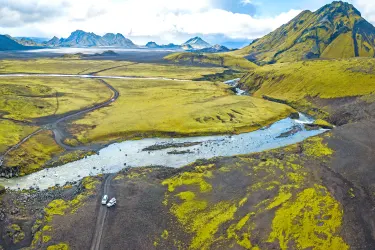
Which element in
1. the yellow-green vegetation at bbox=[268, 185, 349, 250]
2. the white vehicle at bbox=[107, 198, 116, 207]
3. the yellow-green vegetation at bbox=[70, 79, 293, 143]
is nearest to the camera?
the yellow-green vegetation at bbox=[268, 185, 349, 250]

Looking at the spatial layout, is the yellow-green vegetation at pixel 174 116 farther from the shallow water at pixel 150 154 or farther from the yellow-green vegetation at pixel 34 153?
the yellow-green vegetation at pixel 34 153

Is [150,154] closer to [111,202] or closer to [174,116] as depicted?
[111,202]

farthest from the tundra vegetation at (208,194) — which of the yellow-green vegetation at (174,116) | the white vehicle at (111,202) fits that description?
the white vehicle at (111,202)

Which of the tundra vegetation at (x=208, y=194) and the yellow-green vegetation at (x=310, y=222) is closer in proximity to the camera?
the yellow-green vegetation at (x=310, y=222)

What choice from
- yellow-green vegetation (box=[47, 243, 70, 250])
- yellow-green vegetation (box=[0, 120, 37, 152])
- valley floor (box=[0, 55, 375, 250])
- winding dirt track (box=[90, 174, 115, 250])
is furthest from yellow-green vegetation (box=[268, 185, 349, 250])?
yellow-green vegetation (box=[0, 120, 37, 152])

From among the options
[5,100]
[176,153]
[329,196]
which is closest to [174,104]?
[176,153]

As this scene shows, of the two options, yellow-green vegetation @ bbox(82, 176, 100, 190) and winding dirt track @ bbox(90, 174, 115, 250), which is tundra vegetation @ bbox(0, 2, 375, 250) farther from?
winding dirt track @ bbox(90, 174, 115, 250)
